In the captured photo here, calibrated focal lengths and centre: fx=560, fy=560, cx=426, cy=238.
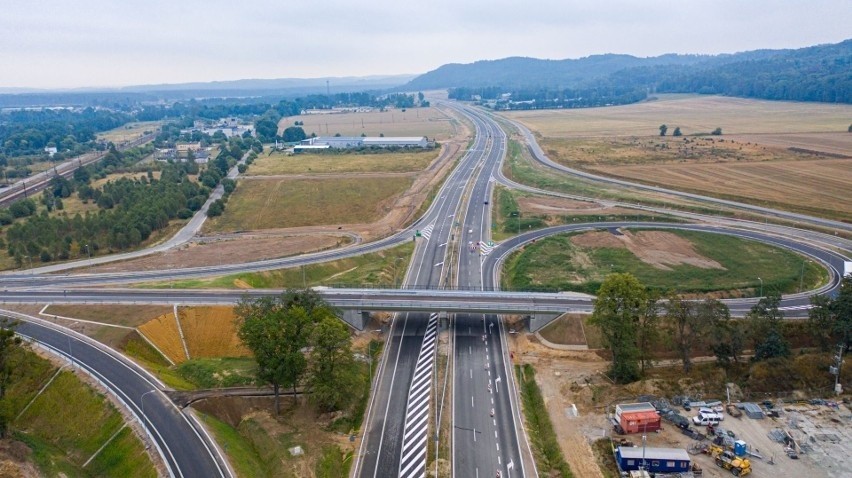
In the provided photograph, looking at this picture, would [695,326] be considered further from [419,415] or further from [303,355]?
[303,355]

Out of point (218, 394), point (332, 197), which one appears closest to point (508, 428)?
point (218, 394)

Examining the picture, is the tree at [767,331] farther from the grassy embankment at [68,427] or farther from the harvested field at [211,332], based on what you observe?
the grassy embankment at [68,427]

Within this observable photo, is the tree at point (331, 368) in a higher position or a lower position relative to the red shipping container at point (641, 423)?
higher

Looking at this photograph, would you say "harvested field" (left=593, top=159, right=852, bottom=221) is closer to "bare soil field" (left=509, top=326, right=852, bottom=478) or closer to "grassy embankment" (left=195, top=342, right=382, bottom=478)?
"bare soil field" (left=509, top=326, right=852, bottom=478)

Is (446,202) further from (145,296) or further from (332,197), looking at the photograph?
(145,296)

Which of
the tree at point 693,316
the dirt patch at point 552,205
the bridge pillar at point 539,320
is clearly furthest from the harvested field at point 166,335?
the dirt patch at point 552,205

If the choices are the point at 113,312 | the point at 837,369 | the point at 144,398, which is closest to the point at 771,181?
the point at 837,369
